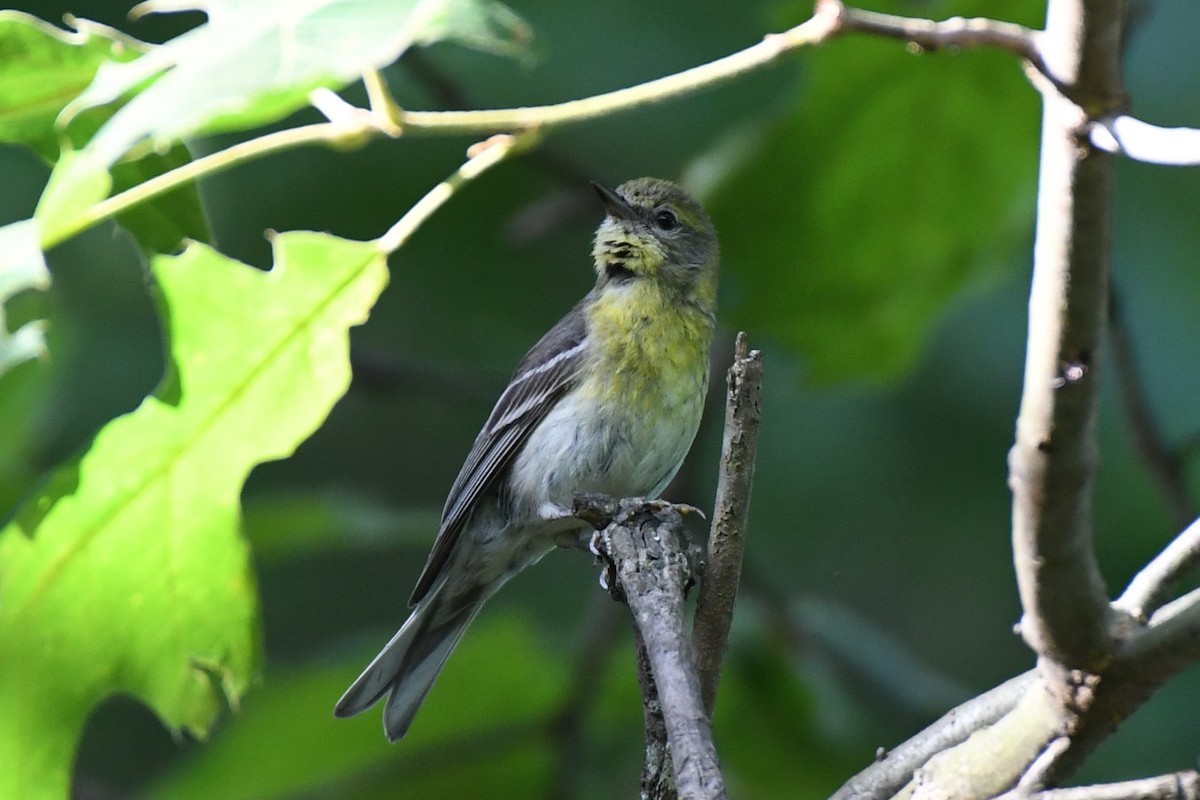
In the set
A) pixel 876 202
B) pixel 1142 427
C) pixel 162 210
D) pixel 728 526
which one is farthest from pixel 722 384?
pixel 162 210

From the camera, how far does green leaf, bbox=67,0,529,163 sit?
166 centimetres

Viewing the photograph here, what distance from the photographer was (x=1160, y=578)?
2.08m

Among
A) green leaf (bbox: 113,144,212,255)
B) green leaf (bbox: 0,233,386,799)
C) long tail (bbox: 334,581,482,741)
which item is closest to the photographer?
green leaf (bbox: 0,233,386,799)

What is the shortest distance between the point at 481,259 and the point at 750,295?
6.64 ft

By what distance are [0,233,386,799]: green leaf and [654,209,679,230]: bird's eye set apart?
10.3ft

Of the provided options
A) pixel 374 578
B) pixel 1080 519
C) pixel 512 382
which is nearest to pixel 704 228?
pixel 512 382

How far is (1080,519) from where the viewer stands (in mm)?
1933

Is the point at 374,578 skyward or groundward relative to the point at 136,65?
groundward

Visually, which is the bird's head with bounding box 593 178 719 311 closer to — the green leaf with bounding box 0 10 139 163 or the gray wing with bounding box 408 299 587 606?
the gray wing with bounding box 408 299 587 606

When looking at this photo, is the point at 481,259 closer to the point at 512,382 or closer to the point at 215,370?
the point at 512,382

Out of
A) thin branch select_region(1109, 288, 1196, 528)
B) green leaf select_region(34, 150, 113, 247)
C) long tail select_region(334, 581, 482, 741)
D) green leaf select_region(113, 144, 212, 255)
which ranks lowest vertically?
long tail select_region(334, 581, 482, 741)

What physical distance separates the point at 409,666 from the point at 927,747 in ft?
9.06

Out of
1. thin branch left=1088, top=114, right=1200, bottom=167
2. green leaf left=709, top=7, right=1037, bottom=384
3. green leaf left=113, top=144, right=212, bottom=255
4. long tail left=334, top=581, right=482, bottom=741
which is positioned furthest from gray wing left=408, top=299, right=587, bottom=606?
thin branch left=1088, top=114, right=1200, bottom=167

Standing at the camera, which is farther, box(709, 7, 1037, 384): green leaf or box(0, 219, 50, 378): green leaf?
box(709, 7, 1037, 384): green leaf
